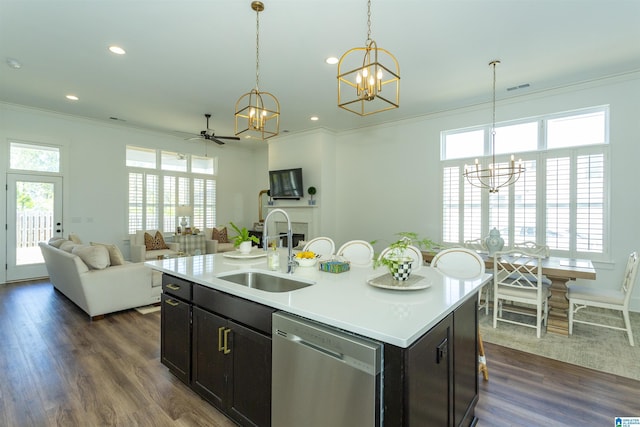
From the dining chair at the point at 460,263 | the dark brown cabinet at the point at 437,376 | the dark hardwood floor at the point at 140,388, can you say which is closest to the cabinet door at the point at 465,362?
the dark brown cabinet at the point at 437,376

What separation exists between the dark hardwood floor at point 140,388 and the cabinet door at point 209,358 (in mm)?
168

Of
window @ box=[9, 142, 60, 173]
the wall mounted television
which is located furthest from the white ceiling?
the wall mounted television

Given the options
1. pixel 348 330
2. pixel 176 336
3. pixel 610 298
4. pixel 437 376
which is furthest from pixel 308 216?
pixel 348 330

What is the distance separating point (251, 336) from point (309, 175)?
572 centimetres

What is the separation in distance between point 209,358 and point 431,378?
1.45 m

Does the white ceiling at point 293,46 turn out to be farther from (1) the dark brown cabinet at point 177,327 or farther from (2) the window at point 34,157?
(1) the dark brown cabinet at point 177,327

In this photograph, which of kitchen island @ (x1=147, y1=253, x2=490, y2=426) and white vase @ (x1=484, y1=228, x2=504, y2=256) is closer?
kitchen island @ (x1=147, y1=253, x2=490, y2=426)

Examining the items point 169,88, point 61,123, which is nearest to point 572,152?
point 169,88

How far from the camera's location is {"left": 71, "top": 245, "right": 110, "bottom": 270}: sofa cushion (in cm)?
391

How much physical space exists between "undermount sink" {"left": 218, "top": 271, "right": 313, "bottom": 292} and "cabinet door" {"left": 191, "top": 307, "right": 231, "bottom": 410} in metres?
0.31

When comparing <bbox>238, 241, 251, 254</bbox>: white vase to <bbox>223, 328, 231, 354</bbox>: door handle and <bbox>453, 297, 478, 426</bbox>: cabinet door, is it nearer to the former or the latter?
<bbox>223, 328, 231, 354</bbox>: door handle

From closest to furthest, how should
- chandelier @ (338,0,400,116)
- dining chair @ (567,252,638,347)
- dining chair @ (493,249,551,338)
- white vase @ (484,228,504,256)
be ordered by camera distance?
chandelier @ (338,0,400,116)
dining chair @ (567,252,638,347)
dining chair @ (493,249,551,338)
white vase @ (484,228,504,256)

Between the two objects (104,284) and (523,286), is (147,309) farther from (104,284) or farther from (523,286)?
(523,286)

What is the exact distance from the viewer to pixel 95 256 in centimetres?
392
